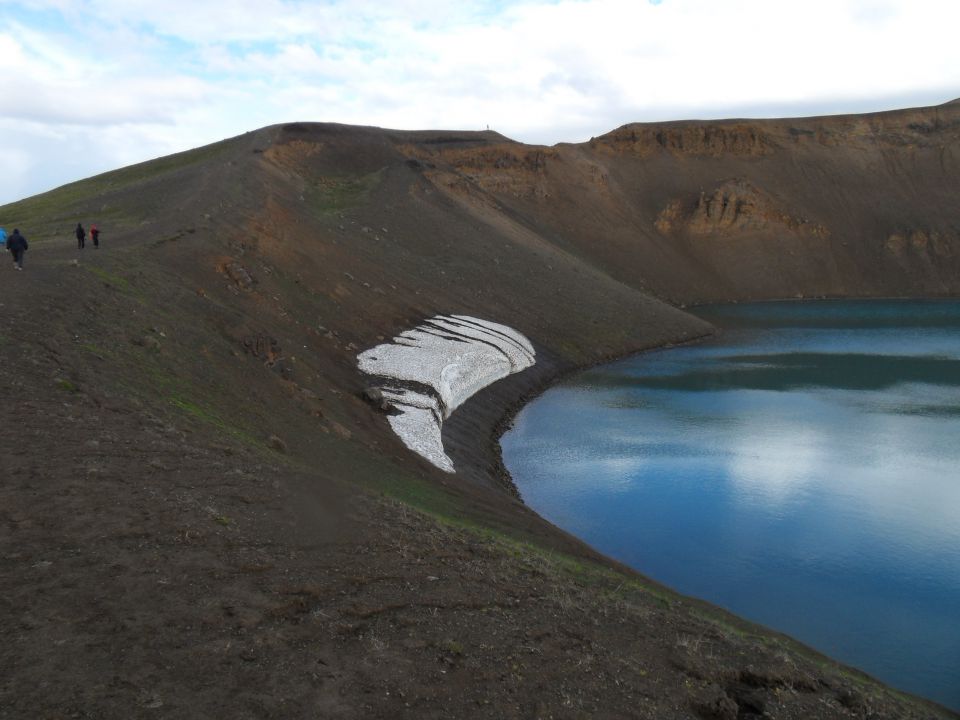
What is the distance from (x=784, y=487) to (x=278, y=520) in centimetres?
2070

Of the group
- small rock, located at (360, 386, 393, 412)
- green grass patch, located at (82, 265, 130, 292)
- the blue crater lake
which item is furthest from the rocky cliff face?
green grass patch, located at (82, 265, 130, 292)

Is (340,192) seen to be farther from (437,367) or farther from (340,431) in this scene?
(340,431)

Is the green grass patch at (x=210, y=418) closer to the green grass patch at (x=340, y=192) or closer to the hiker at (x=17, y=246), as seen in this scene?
the hiker at (x=17, y=246)

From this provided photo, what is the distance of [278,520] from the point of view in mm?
12500

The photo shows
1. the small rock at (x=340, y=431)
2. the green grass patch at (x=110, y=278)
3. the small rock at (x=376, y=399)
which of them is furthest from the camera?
the small rock at (x=376, y=399)

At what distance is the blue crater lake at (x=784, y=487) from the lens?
1866cm

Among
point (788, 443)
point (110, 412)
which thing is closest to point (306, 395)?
point (110, 412)

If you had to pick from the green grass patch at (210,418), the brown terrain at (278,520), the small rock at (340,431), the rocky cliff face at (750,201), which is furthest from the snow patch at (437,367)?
the rocky cliff face at (750,201)

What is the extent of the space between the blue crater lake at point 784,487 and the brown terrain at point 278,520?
302cm

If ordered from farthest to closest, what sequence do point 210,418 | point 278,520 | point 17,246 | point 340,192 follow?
1. point 340,192
2. point 17,246
3. point 210,418
4. point 278,520

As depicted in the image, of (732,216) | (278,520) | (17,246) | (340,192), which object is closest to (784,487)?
(278,520)

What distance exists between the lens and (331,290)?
4081cm

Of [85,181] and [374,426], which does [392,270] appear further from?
[85,181]

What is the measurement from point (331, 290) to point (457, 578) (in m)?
30.8
